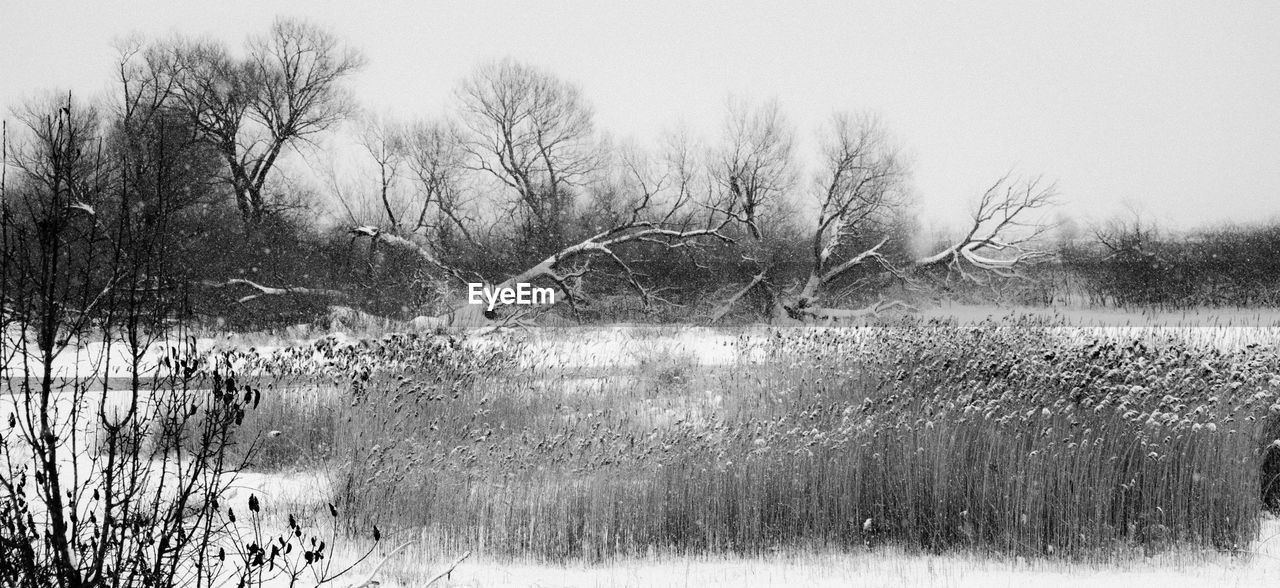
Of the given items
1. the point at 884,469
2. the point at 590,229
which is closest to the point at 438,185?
the point at 590,229

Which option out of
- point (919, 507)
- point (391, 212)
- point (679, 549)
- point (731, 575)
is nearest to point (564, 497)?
point (679, 549)

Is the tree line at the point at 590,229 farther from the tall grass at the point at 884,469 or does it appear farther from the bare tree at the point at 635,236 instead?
the tall grass at the point at 884,469

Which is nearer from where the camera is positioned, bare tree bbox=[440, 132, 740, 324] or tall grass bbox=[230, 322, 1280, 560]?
tall grass bbox=[230, 322, 1280, 560]

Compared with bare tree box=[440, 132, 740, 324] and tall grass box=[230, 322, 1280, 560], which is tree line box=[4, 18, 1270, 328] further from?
tall grass box=[230, 322, 1280, 560]

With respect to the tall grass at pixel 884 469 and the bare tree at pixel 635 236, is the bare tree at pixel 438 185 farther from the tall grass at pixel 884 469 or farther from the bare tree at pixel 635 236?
the tall grass at pixel 884 469

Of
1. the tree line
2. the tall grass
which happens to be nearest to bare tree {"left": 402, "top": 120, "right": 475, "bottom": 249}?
the tree line

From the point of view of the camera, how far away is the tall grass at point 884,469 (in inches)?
224

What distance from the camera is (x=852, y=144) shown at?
95.3 feet

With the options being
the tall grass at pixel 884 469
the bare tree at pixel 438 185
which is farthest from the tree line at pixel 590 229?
the tall grass at pixel 884 469

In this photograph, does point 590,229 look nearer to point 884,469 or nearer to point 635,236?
point 635,236

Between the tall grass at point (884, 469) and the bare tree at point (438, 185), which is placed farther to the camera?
the bare tree at point (438, 185)

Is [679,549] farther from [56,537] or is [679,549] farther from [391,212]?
[391,212]

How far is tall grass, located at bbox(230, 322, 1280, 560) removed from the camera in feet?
18.6

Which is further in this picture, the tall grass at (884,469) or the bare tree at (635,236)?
the bare tree at (635,236)
